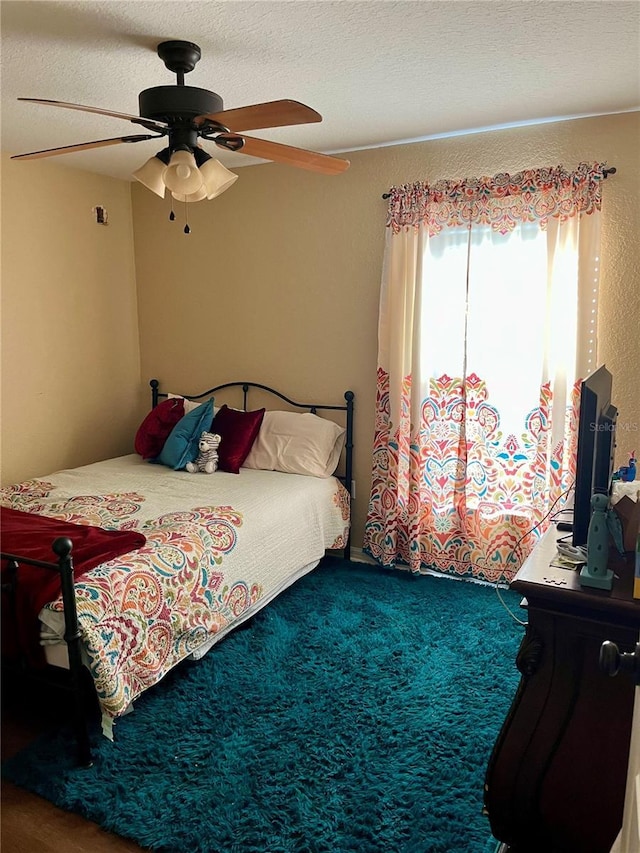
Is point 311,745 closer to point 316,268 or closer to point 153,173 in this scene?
point 153,173

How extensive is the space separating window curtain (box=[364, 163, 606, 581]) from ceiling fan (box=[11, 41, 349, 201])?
4.12ft

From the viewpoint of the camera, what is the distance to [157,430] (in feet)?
13.4

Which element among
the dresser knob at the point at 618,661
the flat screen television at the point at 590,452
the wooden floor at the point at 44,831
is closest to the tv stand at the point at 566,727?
the flat screen television at the point at 590,452

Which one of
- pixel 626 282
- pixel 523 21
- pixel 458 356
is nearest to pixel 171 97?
pixel 523 21

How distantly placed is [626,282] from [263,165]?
7.60 ft

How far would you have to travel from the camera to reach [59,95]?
109 inches

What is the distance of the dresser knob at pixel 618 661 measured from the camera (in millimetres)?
951

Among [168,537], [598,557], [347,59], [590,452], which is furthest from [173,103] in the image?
[598,557]

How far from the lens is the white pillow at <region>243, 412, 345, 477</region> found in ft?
12.6

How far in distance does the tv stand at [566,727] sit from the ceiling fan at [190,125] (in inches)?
66.1

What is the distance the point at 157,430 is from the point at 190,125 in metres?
2.24

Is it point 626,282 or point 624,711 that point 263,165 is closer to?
point 626,282

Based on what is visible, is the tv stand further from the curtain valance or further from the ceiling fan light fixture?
the curtain valance

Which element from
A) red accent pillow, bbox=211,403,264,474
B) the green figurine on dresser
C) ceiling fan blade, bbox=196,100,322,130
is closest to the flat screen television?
the green figurine on dresser
